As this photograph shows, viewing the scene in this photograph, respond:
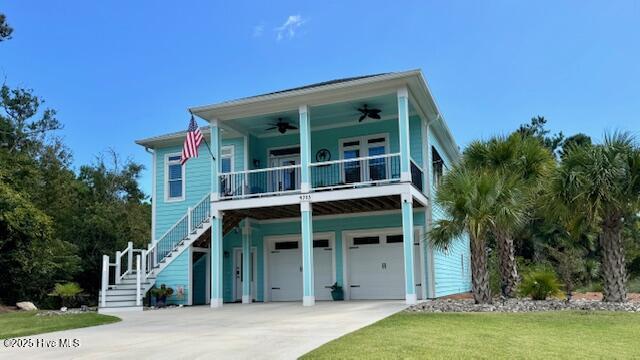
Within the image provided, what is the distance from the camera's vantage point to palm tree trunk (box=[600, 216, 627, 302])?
12.6m

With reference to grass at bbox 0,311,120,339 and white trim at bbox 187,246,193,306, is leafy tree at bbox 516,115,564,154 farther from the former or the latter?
grass at bbox 0,311,120,339

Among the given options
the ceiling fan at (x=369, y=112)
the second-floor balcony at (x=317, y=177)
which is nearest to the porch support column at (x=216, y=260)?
the second-floor balcony at (x=317, y=177)

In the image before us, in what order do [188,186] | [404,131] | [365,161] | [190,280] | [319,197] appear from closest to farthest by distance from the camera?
[404,131]
[319,197]
[365,161]
[190,280]
[188,186]

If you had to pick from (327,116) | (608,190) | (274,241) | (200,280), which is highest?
(327,116)

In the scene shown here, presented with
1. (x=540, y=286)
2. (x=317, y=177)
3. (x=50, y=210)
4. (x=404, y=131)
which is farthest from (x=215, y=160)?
(x=50, y=210)

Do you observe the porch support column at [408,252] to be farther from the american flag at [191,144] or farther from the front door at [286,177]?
the american flag at [191,144]

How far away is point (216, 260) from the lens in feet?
53.3

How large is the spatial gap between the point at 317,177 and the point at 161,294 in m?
5.98

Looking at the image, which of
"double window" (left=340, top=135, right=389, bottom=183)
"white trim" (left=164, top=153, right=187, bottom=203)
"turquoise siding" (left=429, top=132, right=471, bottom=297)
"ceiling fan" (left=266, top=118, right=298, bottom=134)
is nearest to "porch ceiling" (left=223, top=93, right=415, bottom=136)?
"ceiling fan" (left=266, top=118, right=298, bottom=134)

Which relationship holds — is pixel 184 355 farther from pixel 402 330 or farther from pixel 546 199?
pixel 546 199

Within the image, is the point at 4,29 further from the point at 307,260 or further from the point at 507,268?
the point at 507,268

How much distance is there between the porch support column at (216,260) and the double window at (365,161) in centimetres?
399

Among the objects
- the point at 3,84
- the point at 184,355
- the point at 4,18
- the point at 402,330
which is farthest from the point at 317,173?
the point at 3,84

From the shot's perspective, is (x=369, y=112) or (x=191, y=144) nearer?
(x=191, y=144)
